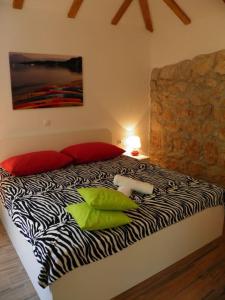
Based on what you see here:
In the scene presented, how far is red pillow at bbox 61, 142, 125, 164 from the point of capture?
3.22 meters

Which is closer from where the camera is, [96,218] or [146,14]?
[96,218]

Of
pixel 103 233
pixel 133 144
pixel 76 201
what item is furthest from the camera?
pixel 133 144

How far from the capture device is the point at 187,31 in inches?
141

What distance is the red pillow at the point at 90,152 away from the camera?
127 inches

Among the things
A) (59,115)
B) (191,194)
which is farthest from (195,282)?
(59,115)

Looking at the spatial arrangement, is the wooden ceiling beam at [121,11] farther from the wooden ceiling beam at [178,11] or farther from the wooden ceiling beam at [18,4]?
the wooden ceiling beam at [18,4]

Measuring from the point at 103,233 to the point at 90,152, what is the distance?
5.49ft

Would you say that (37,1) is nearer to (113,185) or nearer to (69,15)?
(69,15)

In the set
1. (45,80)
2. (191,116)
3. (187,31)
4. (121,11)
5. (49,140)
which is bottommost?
(49,140)

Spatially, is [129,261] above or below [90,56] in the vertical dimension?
below

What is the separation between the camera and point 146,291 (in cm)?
192

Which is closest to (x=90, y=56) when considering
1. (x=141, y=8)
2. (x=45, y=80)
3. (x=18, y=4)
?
(x=45, y=80)

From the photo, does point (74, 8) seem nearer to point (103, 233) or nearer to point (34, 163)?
point (34, 163)

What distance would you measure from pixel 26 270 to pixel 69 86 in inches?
90.1
